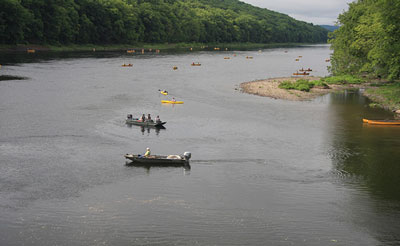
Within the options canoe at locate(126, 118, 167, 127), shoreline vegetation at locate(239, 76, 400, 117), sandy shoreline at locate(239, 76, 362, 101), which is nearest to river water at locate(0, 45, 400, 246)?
canoe at locate(126, 118, 167, 127)

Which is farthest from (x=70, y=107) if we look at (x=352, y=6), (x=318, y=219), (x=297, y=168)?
(x=352, y=6)

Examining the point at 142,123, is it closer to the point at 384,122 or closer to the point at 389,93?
the point at 384,122

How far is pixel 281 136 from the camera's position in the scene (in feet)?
187

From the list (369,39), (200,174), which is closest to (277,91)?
(369,39)

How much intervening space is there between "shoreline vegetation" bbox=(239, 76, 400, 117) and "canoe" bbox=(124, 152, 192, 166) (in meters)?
42.2

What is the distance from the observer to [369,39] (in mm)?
88000

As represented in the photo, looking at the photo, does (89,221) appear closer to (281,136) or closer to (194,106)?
(281,136)

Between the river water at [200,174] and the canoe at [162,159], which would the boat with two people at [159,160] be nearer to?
the canoe at [162,159]

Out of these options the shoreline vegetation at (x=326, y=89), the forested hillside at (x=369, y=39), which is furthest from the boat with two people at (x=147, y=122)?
the forested hillside at (x=369, y=39)

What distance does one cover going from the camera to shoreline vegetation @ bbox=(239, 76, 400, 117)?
264 ft

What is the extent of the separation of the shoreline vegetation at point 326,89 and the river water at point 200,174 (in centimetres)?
452

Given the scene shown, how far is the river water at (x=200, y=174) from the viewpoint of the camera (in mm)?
31141

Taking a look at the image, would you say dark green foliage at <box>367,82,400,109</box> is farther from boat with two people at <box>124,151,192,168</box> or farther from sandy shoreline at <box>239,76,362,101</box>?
boat with two people at <box>124,151,192,168</box>

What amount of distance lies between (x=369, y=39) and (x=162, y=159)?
5996cm
